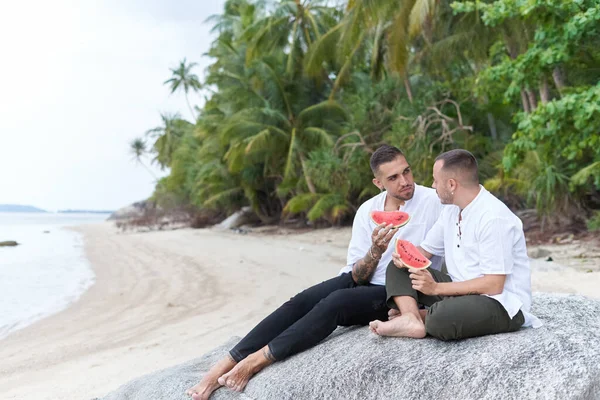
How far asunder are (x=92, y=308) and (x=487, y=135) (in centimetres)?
1306

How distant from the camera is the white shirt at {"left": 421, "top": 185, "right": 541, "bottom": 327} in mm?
2590

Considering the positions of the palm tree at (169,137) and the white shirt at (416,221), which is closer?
the white shirt at (416,221)

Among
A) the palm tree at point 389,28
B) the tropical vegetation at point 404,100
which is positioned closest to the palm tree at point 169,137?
the tropical vegetation at point 404,100

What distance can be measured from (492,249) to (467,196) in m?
0.33

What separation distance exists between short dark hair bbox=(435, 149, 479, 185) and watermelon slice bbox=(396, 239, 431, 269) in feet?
1.62

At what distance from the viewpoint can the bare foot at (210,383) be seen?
10.2 ft

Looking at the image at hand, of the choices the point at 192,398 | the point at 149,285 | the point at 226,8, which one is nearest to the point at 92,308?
the point at 149,285

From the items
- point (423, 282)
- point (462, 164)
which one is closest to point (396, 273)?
point (423, 282)

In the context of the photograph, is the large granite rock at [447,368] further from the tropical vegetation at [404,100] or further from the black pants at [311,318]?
the tropical vegetation at [404,100]

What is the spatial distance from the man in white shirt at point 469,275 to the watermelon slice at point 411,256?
1.5 inches

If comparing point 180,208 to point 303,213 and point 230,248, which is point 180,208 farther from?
point 230,248

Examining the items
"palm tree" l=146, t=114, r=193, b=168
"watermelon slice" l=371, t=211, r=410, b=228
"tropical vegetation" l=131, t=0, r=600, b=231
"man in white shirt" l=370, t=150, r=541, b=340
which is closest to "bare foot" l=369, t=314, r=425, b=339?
"man in white shirt" l=370, t=150, r=541, b=340

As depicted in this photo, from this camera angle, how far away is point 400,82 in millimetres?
17531

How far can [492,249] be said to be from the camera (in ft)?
8.48
